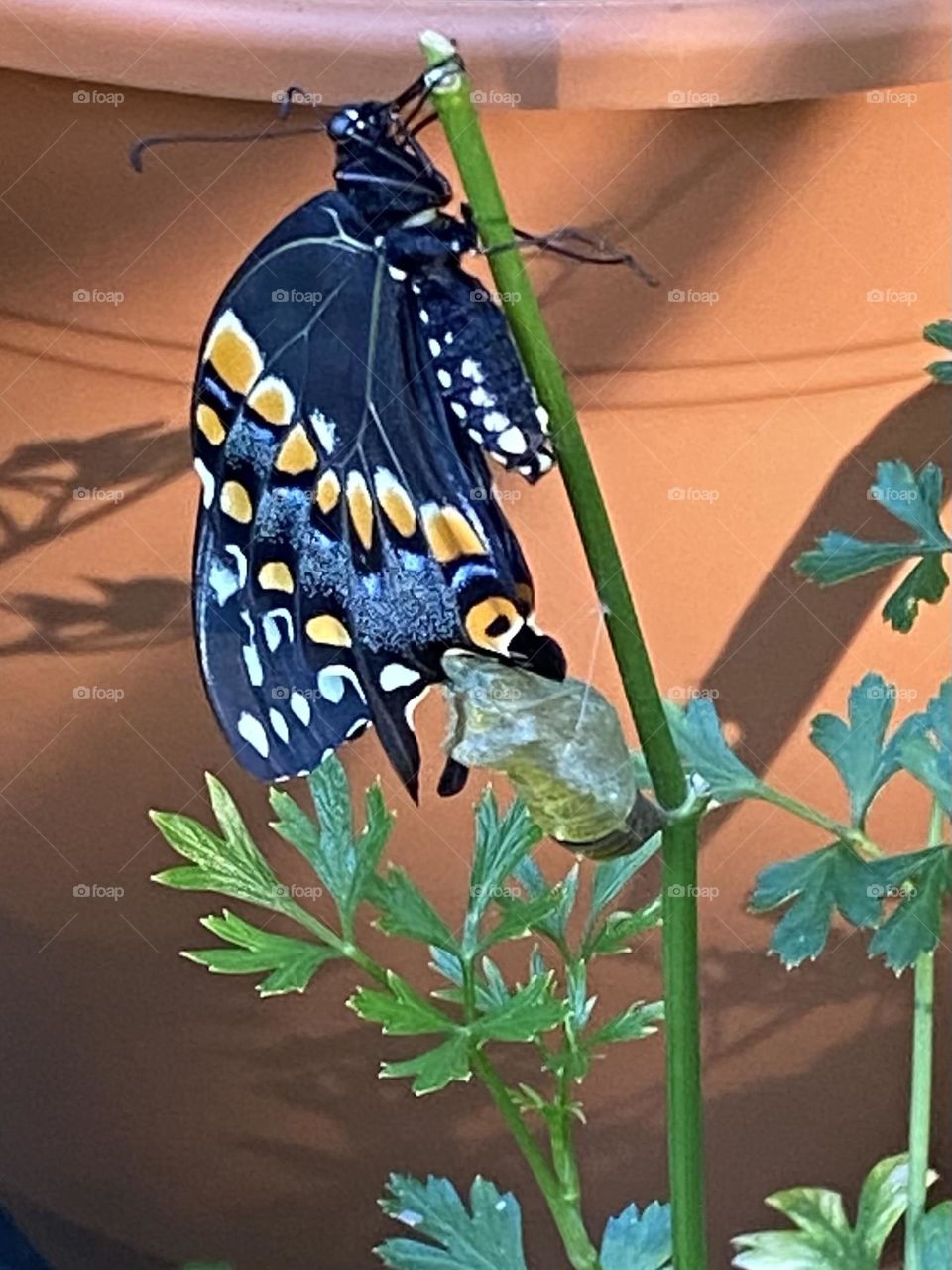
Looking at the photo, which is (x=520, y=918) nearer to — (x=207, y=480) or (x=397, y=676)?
(x=397, y=676)

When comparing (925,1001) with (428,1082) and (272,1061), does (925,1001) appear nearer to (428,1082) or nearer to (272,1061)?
(428,1082)

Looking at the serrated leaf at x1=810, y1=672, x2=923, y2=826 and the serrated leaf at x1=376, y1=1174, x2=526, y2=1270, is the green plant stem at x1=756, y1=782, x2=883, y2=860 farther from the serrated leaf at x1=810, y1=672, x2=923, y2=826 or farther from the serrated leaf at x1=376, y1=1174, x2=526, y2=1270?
the serrated leaf at x1=376, y1=1174, x2=526, y2=1270

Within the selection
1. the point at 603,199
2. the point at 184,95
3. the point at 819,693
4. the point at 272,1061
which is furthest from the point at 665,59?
the point at 272,1061

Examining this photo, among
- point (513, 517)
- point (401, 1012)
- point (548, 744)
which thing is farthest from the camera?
point (513, 517)

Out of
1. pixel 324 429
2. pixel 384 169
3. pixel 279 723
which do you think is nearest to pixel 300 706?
pixel 279 723

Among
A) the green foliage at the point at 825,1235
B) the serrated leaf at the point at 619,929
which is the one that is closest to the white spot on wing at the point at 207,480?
the serrated leaf at the point at 619,929
